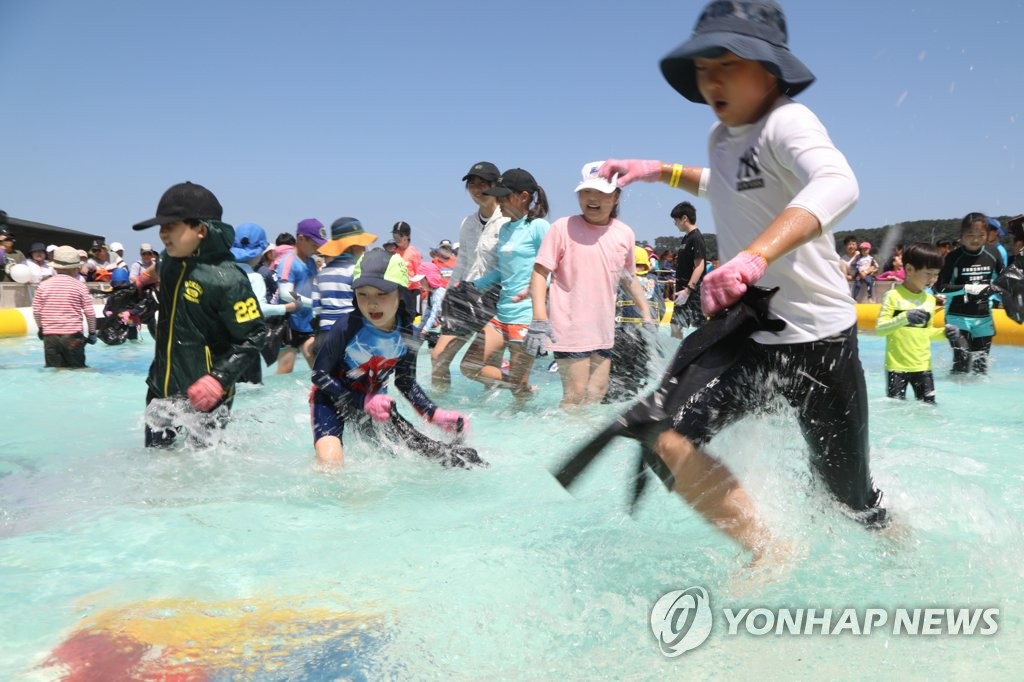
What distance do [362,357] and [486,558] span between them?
1.52 metres

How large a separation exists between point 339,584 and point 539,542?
765 mm

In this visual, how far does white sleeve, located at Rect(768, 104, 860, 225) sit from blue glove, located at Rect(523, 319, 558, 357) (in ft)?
10.8

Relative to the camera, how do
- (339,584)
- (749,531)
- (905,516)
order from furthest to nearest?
1. (905,516)
2. (339,584)
3. (749,531)

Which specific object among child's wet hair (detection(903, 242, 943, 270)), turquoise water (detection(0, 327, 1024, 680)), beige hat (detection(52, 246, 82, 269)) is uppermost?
child's wet hair (detection(903, 242, 943, 270))

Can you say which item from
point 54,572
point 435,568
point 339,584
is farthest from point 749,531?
point 54,572

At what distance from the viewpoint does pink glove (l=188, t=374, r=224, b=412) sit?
3.86 meters

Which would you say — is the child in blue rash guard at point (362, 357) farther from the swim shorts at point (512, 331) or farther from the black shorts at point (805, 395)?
the swim shorts at point (512, 331)

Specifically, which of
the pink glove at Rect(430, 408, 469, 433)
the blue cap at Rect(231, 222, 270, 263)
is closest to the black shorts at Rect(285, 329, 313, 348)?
the blue cap at Rect(231, 222, 270, 263)

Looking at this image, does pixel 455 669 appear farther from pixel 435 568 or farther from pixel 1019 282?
pixel 1019 282

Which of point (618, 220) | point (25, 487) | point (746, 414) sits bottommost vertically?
point (25, 487)

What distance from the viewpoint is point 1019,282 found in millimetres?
5715

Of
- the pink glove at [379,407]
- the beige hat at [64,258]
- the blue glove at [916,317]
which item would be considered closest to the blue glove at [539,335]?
the pink glove at [379,407]

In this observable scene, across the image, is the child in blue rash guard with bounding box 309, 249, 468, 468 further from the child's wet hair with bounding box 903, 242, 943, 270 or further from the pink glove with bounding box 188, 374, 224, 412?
the child's wet hair with bounding box 903, 242, 943, 270

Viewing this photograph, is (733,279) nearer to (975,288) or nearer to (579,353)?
(579,353)
